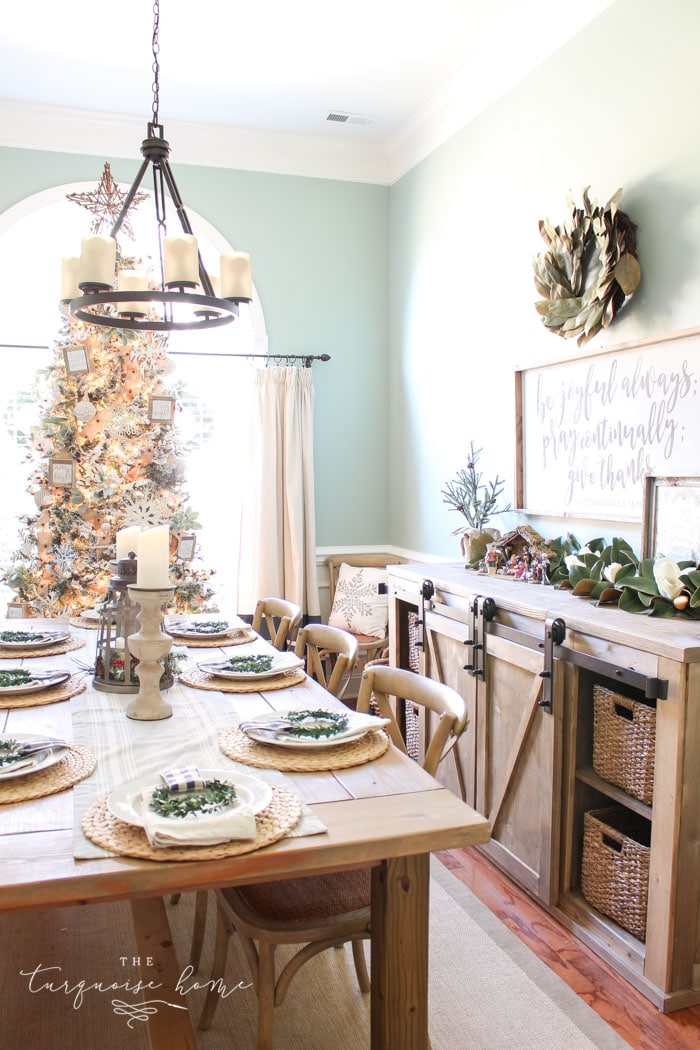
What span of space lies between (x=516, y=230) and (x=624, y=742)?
2209 mm

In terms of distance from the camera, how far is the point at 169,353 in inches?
176

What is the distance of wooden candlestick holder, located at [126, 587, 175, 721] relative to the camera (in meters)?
1.87

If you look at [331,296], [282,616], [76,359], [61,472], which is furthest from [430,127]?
[282,616]

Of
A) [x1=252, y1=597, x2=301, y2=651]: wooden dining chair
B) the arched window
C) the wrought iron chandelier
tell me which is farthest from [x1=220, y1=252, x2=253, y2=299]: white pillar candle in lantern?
the arched window

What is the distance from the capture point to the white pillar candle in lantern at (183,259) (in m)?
2.32

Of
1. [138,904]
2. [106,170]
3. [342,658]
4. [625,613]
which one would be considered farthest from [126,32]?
A: [138,904]

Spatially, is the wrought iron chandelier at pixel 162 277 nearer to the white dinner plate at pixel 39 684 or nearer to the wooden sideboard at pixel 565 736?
the white dinner plate at pixel 39 684

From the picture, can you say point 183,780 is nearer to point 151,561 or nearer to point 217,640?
point 151,561

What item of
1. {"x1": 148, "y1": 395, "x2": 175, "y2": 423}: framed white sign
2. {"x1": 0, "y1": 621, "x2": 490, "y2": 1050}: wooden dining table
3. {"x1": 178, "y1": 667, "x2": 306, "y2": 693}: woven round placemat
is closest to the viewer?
{"x1": 0, "y1": 621, "x2": 490, "y2": 1050}: wooden dining table

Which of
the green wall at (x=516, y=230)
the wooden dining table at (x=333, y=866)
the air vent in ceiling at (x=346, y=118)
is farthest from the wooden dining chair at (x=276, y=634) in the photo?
the air vent in ceiling at (x=346, y=118)

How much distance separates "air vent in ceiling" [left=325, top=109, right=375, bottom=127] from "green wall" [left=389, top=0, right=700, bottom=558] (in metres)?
0.36

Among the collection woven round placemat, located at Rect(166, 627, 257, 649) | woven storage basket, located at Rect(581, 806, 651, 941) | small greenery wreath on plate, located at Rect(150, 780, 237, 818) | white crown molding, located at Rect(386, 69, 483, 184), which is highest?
white crown molding, located at Rect(386, 69, 483, 184)

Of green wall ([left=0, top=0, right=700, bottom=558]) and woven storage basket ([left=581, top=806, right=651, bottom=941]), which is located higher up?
green wall ([left=0, top=0, right=700, bottom=558])

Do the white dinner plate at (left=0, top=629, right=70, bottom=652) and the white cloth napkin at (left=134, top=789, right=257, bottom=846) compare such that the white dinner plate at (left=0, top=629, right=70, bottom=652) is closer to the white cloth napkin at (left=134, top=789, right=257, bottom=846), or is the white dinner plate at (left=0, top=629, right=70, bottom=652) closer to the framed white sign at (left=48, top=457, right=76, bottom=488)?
the framed white sign at (left=48, top=457, right=76, bottom=488)
